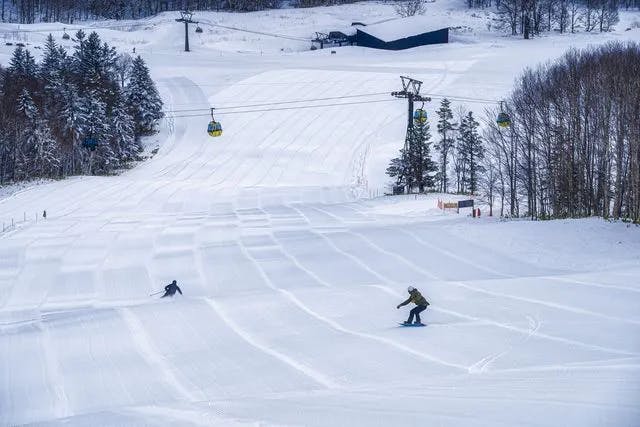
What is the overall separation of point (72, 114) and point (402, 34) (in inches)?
1917

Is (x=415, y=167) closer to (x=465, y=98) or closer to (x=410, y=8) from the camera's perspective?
(x=465, y=98)

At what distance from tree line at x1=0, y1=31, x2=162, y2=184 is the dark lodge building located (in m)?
34.8

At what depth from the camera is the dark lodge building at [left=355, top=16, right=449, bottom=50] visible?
94625 millimetres

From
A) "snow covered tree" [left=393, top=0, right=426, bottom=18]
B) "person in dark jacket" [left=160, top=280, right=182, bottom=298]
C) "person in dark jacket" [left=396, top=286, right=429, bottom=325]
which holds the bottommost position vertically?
"person in dark jacket" [left=160, top=280, right=182, bottom=298]

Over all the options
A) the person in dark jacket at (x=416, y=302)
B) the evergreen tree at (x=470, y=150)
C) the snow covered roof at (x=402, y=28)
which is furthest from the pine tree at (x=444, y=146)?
the snow covered roof at (x=402, y=28)

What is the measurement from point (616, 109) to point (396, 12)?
3585 inches

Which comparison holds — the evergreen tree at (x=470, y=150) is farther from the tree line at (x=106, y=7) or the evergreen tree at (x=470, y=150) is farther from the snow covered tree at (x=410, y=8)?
the tree line at (x=106, y=7)

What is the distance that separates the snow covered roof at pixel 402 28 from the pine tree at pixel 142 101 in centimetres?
3563

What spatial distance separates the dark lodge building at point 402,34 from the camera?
9462cm

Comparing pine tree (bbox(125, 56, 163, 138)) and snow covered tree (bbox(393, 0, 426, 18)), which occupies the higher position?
snow covered tree (bbox(393, 0, 426, 18))

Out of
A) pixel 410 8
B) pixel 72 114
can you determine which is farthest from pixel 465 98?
pixel 410 8

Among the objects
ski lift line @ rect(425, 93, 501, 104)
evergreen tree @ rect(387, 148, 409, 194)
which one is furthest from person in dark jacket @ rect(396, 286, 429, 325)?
ski lift line @ rect(425, 93, 501, 104)

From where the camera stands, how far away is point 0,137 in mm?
54688

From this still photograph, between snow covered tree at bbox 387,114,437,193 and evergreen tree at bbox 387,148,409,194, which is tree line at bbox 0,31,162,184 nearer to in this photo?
evergreen tree at bbox 387,148,409,194
